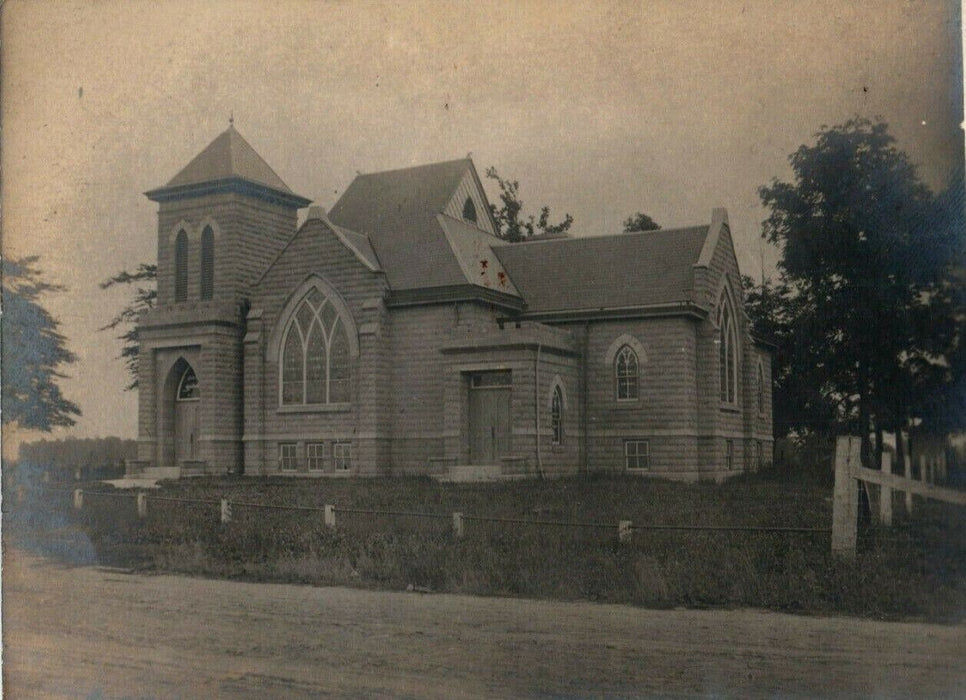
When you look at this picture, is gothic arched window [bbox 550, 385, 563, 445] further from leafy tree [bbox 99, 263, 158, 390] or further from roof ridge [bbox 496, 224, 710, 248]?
leafy tree [bbox 99, 263, 158, 390]

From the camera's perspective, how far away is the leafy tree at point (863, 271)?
8.47m

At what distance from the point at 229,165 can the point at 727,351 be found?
299 inches

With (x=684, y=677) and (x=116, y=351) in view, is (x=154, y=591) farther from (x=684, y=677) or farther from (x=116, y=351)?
(x=684, y=677)

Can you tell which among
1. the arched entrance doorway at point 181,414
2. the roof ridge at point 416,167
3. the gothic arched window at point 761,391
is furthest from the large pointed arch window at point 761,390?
the arched entrance doorway at point 181,414

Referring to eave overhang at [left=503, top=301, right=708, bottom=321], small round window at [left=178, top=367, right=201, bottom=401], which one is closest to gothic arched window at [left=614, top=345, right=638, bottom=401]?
eave overhang at [left=503, top=301, right=708, bottom=321]

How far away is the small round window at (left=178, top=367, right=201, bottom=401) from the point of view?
70.4 feet

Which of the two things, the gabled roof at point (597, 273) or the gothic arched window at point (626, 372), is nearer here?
the gabled roof at point (597, 273)

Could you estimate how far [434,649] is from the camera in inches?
344

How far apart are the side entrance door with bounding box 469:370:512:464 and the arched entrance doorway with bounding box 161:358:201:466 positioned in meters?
6.02

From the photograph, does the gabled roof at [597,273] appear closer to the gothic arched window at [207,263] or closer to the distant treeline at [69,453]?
the gothic arched window at [207,263]

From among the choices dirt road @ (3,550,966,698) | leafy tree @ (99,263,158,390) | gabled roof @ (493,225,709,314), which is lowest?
dirt road @ (3,550,966,698)

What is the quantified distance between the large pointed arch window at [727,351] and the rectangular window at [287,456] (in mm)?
8020

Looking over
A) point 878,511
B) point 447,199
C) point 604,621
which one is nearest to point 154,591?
point 604,621

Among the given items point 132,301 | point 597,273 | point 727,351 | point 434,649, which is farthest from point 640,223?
point 132,301
